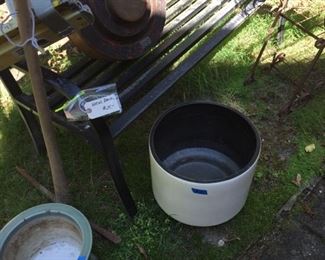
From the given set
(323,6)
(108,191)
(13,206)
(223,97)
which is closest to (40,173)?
(13,206)

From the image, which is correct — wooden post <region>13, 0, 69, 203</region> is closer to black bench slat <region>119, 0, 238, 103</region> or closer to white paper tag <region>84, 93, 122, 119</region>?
white paper tag <region>84, 93, 122, 119</region>

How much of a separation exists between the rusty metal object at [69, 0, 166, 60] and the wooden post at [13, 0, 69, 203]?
0.54m

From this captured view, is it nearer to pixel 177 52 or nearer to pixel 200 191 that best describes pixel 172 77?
pixel 177 52

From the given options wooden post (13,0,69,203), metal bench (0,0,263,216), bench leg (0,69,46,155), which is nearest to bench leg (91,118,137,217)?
metal bench (0,0,263,216)

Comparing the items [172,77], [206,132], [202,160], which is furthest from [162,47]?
[202,160]

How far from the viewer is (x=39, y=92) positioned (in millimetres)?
1935

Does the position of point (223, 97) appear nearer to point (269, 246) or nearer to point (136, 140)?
point (136, 140)

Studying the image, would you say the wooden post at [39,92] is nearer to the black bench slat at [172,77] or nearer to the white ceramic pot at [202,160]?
the black bench slat at [172,77]

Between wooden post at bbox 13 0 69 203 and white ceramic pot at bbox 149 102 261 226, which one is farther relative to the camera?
white ceramic pot at bbox 149 102 261 226

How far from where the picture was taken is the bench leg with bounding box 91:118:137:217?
2087 mm

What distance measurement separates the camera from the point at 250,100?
10.6 feet

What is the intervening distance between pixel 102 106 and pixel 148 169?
3.08 feet

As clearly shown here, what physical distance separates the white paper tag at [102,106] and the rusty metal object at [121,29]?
0.57 meters

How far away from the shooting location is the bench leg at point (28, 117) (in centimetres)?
245
